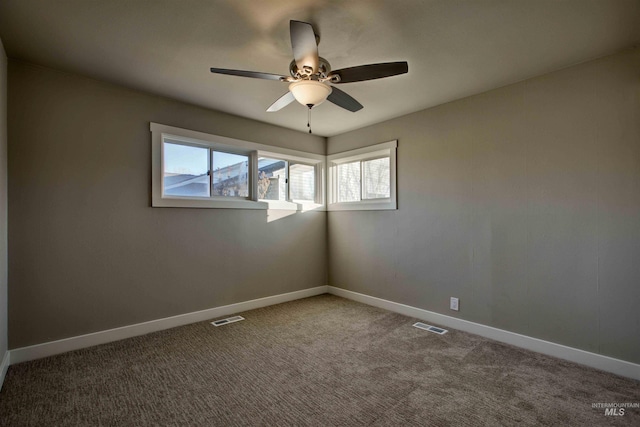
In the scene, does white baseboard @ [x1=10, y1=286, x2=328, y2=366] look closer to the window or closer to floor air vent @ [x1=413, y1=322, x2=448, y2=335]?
the window

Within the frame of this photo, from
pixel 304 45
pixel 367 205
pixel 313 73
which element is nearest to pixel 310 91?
pixel 313 73

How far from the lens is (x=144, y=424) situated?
1.83 m

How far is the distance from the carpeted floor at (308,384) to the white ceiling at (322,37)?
95.6 inches

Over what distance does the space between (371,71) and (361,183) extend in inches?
98.7

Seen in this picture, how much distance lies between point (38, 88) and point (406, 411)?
12.2ft

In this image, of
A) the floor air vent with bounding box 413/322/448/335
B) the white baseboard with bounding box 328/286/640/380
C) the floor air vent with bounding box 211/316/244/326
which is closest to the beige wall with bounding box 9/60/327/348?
the floor air vent with bounding box 211/316/244/326

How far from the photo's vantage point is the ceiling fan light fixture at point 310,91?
7.09 feet

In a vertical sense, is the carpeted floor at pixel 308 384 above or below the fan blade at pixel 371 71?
below

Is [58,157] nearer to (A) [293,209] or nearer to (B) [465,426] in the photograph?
(A) [293,209]

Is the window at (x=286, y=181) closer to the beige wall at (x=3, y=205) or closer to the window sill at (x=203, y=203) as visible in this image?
the window sill at (x=203, y=203)

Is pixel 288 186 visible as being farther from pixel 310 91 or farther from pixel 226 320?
pixel 310 91

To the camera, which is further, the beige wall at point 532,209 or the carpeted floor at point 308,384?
the beige wall at point 532,209

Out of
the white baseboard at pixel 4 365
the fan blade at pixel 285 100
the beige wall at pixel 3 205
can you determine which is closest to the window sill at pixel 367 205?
the fan blade at pixel 285 100

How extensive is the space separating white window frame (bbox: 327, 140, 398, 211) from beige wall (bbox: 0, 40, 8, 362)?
353 centimetres
